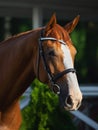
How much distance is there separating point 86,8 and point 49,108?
2.53 meters

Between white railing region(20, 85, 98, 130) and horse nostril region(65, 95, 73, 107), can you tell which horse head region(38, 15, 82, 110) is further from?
white railing region(20, 85, 98, 130)

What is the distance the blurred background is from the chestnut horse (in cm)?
148

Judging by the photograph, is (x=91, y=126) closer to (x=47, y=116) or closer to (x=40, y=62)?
(x=47, y=116)

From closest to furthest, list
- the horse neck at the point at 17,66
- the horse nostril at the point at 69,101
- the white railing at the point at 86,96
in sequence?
→ the horse nostril at the point at 69,101 → the horse neck at the point at 17,66 → the white railing at the point at 86,96

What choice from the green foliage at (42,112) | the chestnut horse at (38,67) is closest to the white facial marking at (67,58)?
the chestnut horse at (38,67)

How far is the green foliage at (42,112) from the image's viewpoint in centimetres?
577

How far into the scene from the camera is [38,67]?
398 cm

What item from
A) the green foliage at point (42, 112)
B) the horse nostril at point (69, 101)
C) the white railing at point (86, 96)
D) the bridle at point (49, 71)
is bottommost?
the white railing at point (86, 96)

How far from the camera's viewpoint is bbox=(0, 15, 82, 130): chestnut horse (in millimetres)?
3828

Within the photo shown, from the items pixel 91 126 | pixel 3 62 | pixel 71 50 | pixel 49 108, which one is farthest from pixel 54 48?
pixel 91 126

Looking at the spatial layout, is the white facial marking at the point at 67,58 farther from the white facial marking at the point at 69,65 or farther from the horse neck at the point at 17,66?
the horse neck at the point at 17,66

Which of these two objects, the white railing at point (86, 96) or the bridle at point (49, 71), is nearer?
the bridle at point (49, 71)

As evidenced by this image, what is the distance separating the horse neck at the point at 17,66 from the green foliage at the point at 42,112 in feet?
5.18

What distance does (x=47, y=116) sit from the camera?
586cm
